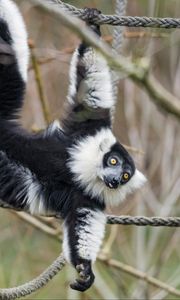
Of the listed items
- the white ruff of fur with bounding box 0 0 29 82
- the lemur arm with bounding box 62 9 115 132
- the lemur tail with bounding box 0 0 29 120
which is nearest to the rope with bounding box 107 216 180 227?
the lemur arm with bounding box 62 9 115 132

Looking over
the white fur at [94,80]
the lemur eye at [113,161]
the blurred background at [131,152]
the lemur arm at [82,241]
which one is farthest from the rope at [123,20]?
the blurred background at [131,152]

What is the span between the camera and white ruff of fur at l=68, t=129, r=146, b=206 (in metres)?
3.56

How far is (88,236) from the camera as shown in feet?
11.6

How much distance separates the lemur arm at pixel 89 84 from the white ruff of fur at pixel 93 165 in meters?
0.11

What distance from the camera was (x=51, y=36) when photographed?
6.48m

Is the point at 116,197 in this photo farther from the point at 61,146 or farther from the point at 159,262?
the point at 159,262

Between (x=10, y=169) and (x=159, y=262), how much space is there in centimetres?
223

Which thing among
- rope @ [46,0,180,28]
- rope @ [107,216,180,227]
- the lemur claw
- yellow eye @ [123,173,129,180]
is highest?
the lemur claw

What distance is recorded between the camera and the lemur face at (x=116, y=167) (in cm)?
356

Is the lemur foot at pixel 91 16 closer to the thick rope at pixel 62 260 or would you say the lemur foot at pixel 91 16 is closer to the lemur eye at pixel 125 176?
the lemur eye at pixel 125 176

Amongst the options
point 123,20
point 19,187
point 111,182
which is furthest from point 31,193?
point 123,20

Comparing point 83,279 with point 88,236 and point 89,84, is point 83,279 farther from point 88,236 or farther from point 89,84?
point 89,84

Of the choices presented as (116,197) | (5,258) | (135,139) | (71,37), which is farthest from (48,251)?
(116,197)

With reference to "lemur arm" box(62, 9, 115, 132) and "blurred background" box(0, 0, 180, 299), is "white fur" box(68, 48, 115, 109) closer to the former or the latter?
"lemur arm" box(62, 9, 115, 132)
